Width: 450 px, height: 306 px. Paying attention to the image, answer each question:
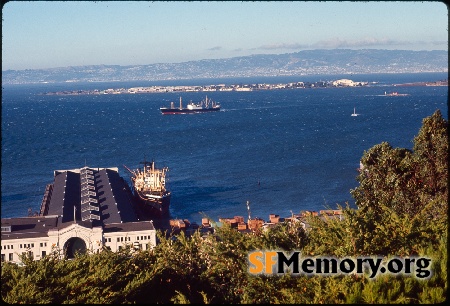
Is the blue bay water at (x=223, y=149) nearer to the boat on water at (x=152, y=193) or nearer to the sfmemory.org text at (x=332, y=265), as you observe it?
the boat on water at (x=152, y=193)

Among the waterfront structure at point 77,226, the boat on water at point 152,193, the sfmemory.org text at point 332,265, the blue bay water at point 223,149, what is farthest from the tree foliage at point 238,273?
the boat on water at point 152,193

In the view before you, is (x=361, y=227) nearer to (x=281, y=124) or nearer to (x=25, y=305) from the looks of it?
(x=25, y=305)

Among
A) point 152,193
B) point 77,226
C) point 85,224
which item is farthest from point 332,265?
point 152,193

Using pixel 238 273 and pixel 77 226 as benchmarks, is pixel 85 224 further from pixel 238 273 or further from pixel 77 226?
pixel 238 273

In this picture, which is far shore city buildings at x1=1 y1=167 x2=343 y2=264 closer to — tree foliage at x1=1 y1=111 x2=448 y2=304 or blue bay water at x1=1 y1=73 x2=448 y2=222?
blue bay water at x1=1 y1=73 x2=448 y2=222

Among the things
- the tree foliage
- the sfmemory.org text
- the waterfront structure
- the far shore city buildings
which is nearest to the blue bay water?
the far shore city buildings

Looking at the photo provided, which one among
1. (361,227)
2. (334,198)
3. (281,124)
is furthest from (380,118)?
(361,227)
